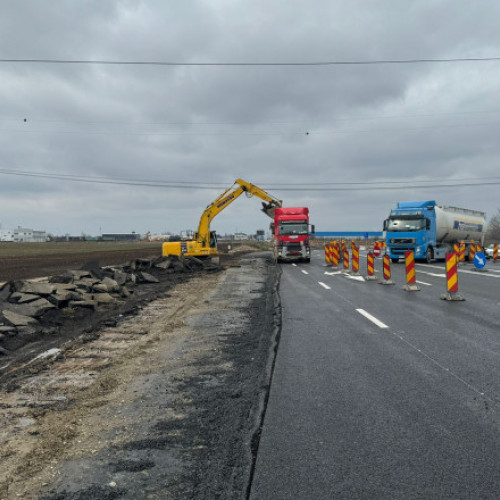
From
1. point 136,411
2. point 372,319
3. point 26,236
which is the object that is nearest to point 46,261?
point 372,319

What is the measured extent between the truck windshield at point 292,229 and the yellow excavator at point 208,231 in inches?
61.8

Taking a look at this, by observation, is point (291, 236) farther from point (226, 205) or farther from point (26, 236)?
point (26, 236)

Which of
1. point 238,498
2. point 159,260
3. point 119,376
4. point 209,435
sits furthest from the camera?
point 159,260

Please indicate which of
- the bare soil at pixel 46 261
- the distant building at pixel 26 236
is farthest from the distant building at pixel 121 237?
the bare soil at pixel 46 261

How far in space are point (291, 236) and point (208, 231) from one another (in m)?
5.87

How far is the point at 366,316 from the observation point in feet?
32.0

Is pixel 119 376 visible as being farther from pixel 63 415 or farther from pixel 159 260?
pixel 159 260

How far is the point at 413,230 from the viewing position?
28.3m

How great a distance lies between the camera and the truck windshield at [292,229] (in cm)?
3139

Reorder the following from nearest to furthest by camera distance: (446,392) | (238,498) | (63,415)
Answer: (238,498), (63,415), (446,392)

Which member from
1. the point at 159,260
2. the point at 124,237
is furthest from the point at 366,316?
the point at 124,237

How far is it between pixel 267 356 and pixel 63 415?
289cm

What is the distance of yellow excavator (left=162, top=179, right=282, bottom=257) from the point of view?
94.5 ft

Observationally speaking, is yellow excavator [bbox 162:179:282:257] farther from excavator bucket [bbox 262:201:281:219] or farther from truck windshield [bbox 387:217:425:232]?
truck windshield [bbox 387:217:425:232]
